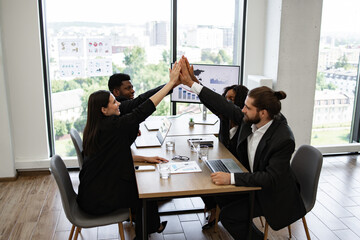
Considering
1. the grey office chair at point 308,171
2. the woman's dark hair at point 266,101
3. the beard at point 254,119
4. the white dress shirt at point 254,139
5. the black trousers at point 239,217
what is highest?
the woman's dark hair at point 266,101

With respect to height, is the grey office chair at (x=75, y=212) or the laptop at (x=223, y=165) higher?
the laptop at (x=223, y=165)

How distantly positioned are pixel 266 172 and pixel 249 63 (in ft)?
9.32

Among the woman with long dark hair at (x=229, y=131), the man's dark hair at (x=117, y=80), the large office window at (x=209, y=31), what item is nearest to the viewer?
the woman with long dark hair at (x=229, y=131)

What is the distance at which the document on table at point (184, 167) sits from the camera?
8.88 feet

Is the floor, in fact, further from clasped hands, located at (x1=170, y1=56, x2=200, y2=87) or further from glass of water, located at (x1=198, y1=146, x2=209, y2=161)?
clasped hands, located at (x1=170, y1=56, x2=200, y2=87)

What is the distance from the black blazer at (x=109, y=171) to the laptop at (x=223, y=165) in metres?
0.58

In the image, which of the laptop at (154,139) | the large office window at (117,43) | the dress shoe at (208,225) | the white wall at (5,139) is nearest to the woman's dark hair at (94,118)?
the laptop at (154,139)

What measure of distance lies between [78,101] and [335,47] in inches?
144

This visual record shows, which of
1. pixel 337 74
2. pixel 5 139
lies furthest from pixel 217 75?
pixel 5 139

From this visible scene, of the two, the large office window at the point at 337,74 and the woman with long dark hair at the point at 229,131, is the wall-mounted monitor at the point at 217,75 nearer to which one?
the woman with long dark hair at the point at 229,131

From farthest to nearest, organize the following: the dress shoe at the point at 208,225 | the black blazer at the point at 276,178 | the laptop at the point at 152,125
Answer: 1. the laptop at the point at 152,125
2. the dress shoe at the point at 208,225
3. the black blazer at the point at 276,178

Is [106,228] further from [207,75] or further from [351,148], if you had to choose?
[351,148]

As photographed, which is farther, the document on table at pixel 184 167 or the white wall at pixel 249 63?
the white wall at pixel 249 63

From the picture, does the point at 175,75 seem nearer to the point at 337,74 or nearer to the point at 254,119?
the point at 254,119
